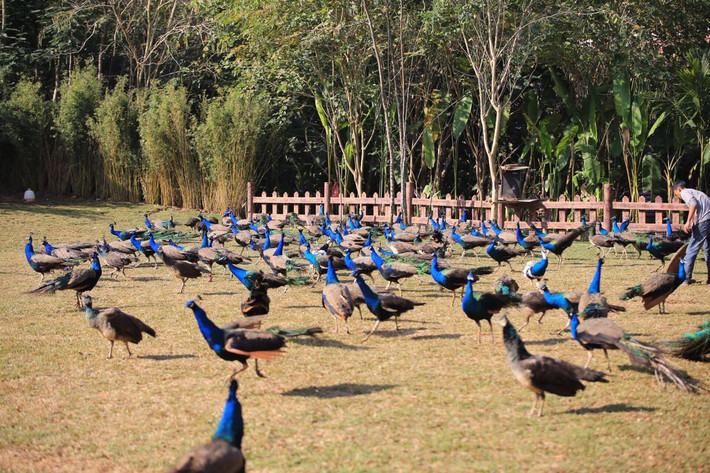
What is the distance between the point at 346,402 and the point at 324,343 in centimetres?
203

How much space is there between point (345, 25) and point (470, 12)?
357cm

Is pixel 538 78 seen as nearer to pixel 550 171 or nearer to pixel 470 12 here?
pixel 550 171

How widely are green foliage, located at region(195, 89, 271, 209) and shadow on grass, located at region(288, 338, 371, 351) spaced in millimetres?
15606

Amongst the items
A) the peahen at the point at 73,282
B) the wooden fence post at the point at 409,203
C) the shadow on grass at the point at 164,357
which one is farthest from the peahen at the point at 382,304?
the wooden fence post at the point at 409,203

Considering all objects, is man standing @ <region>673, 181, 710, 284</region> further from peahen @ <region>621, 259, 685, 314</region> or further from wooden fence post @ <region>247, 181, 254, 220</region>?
wooden fence post @ <region>247, 181, 254, 220</region>

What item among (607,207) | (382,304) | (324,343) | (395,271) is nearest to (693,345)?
(382,304)

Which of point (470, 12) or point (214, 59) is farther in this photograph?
point (214, 59)

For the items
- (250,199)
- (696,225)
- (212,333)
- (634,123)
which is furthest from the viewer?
(250,199)

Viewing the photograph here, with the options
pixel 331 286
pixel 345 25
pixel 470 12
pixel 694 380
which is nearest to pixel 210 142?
pixel 345 25

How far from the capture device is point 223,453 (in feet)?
13.0

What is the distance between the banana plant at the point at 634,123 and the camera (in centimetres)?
1959

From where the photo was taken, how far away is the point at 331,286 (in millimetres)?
8539

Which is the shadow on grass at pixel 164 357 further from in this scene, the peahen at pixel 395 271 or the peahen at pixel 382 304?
the peahen at pixel 395 271

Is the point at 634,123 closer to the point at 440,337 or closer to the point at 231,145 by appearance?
the point at 231,145
